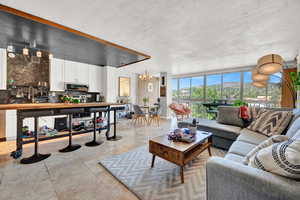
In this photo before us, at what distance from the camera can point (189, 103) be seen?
6.68m

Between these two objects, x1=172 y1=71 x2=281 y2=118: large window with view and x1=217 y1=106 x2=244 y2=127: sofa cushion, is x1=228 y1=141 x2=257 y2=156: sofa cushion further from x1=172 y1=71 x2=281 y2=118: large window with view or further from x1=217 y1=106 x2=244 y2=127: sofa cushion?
x1=172 y1=71 x2=281 y2=118: large window with view

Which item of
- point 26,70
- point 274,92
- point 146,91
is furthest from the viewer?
point 146,91

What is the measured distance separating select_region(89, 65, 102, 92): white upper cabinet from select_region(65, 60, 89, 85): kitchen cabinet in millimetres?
147

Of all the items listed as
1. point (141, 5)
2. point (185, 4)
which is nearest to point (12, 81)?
point (141, 5)

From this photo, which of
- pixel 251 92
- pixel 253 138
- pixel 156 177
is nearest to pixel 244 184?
pixel 156 177

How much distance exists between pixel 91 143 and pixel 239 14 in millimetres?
3681

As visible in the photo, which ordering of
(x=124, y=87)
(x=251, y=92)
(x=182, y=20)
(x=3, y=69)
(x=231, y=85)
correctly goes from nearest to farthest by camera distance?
1. (x=182, y=20)
2. (x=3, y=69)
3. (x=251, y=92)
4. (x=231, y=85)
5. (x=124, y=87)

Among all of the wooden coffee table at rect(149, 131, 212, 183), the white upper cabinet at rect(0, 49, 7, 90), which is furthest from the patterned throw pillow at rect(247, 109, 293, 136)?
the white upper cabinet at rect(0, 49, 7, 90)

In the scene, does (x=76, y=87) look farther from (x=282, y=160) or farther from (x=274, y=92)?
(x=274, y=92)

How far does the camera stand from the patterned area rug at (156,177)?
4.51 feet

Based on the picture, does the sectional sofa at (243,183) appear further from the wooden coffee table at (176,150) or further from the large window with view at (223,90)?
the large window with view at (223,90)

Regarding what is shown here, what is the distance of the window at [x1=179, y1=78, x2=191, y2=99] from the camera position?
6.75m

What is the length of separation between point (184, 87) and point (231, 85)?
2.28m

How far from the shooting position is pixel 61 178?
1636 mm
